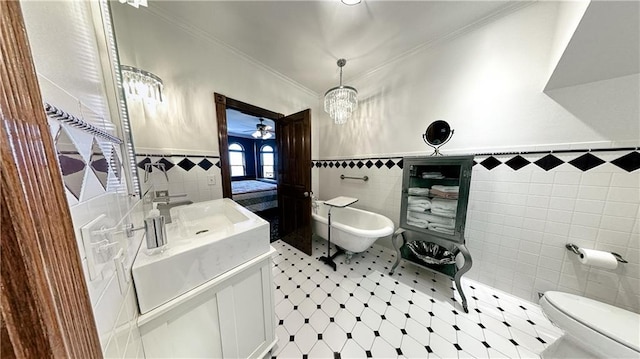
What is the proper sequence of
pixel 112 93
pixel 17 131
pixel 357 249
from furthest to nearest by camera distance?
pixel 357 249 < pixel 112 93 < pixel 17 131

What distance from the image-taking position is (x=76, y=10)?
487 millimetres

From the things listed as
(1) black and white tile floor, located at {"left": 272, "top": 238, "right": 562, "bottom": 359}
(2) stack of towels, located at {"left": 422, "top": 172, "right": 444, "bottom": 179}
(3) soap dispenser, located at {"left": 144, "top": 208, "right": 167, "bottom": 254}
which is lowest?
(1) black and white tile floor, located at {"left": 272, "top": 238, "right": 562, "bottom": 359}

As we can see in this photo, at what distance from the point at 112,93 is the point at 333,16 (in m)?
1.54

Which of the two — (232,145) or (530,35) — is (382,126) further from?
(232,145)

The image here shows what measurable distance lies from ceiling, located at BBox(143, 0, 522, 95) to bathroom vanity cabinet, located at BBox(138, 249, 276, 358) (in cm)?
183

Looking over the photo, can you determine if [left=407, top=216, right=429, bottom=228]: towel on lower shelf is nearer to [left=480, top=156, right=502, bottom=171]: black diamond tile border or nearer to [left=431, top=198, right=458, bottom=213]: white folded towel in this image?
[left=431, top=198, right=458, bottom=213]: white folded towel

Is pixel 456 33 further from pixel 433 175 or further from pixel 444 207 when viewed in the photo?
pixel 444 207

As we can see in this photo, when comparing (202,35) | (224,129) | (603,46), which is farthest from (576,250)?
(202,35)

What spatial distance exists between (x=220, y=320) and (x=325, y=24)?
7.14 feet

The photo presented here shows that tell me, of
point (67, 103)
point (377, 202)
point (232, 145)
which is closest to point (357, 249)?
point (377, 202)

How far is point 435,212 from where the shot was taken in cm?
164

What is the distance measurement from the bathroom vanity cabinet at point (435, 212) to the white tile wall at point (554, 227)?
0.94 ft

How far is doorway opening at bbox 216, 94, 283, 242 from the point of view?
1.89 meters

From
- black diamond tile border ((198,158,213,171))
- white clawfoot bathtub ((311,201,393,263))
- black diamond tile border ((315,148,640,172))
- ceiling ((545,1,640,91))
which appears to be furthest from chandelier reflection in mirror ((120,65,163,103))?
black diamond tile border ((315,148,640,172))
